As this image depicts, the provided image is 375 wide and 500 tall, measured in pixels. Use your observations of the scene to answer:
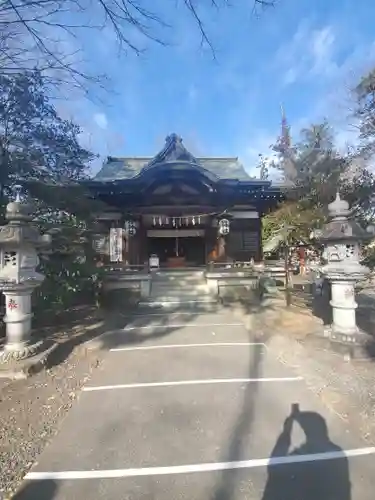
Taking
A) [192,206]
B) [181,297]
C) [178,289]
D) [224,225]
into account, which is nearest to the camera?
[181,297]

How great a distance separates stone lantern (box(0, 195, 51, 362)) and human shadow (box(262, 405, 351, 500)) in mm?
4428

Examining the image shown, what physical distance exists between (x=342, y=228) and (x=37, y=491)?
229 inches

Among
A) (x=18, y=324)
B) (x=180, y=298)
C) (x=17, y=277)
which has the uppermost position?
(x=17, y=277)

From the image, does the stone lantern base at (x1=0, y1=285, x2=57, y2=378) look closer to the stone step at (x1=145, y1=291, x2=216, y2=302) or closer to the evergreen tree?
the evergreen tree

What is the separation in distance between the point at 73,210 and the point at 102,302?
3876 mm

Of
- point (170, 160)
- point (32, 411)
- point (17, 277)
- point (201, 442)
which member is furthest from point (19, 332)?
point (170, 160)

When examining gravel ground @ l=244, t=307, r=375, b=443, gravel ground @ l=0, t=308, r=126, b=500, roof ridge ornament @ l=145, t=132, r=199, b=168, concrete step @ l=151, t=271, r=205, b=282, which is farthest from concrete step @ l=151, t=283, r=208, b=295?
roof ridge ornament @ l=145, t=132, r=199, b=168

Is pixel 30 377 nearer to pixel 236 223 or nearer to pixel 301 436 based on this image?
pixel 301 436

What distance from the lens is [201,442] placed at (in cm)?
317

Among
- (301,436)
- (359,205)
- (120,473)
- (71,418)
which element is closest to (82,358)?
(71,418)

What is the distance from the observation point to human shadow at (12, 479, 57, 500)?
2473mm

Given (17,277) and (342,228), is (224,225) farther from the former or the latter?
(17,277)

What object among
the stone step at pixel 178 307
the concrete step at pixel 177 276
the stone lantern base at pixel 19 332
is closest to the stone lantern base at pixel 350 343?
the stone step at pixel 178 307

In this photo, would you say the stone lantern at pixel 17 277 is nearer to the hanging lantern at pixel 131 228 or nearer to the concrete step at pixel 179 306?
the concrete step at pixel 179 306
